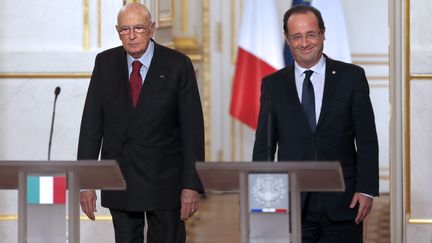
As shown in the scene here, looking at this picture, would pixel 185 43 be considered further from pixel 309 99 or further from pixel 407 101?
pixel 309 99

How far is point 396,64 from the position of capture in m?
6.23

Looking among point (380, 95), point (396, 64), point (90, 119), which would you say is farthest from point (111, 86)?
point (380, 95)

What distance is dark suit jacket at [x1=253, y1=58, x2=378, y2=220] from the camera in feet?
14.0

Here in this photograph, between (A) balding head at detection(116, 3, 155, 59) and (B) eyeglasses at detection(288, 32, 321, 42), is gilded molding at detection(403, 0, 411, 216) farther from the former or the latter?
(A) balding head at detection(116, 3, 155, 59)

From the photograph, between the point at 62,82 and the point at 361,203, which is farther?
the point at 62,82

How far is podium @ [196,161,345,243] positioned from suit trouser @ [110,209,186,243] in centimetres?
84

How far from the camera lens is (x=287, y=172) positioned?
3711 millimetres

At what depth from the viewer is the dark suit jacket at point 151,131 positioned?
461cm

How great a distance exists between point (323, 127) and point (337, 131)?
0.06 metres

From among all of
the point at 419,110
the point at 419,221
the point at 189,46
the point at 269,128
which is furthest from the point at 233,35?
the point at 269,128

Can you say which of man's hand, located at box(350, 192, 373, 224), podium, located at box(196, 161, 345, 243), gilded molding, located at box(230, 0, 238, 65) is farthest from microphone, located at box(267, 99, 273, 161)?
gilded molding, located at box(230, 0, 238, 65)

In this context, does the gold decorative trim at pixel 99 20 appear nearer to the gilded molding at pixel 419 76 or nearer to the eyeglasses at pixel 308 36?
the gilded molding at pixel 419 76

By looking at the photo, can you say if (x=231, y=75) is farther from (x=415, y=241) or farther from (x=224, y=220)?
(x=415, y=241)

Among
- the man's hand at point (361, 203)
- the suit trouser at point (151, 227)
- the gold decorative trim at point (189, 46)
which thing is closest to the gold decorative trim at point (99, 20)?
the suit trouser at point (151, 227)
